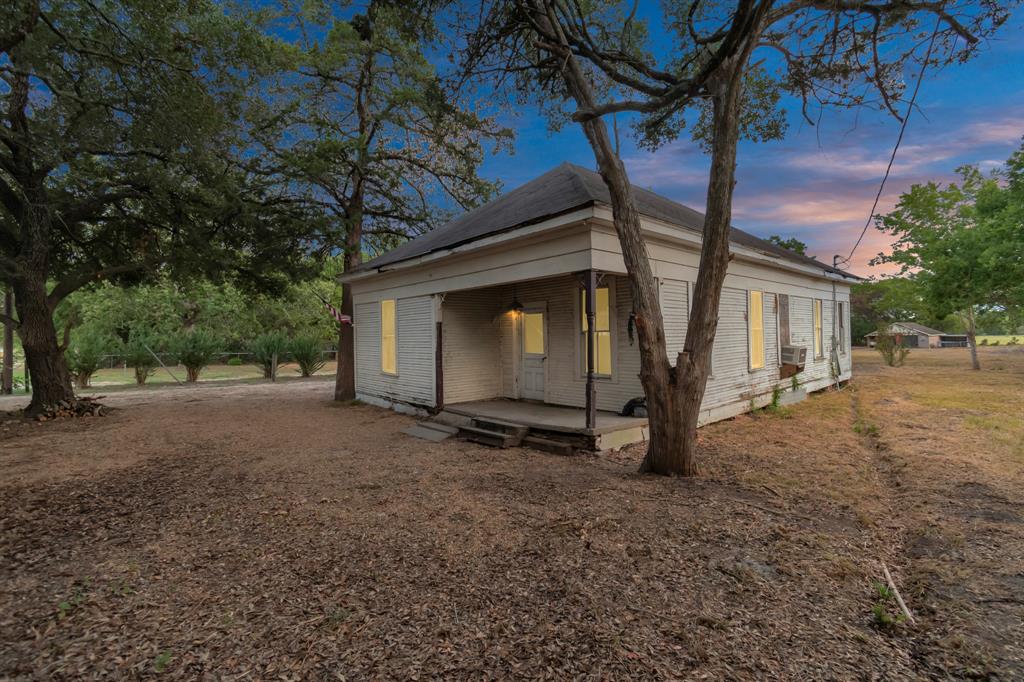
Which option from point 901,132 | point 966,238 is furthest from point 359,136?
point 966,238

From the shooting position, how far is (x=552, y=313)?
30.6ft

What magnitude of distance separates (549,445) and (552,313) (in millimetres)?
3241

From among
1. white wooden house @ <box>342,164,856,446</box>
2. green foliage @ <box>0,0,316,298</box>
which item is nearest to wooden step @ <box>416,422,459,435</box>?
white wooden house @ <box>342,164,856,446</box>

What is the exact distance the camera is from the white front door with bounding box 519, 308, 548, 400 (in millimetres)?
9531

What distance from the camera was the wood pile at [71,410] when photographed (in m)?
9.84

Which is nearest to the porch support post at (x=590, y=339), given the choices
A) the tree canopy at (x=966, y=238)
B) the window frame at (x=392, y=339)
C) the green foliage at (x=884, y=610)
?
the green foliage at (x=884, y=610)

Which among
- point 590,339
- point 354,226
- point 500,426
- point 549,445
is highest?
point 354,226

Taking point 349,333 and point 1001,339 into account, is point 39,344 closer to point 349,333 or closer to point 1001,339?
point 349,333

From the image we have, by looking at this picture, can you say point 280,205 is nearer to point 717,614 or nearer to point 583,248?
point 583,248

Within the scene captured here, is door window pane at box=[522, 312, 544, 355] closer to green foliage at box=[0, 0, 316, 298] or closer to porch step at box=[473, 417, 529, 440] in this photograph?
porch step at box=[473, 417, 529, 440]

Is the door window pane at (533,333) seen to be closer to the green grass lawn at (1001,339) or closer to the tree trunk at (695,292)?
the tree trunk at (695,292)

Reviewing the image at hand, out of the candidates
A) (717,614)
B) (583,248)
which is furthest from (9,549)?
(583,248)

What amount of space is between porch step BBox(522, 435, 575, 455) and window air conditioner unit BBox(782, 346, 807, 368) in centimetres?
723

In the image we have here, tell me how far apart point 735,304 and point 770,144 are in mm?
3344
